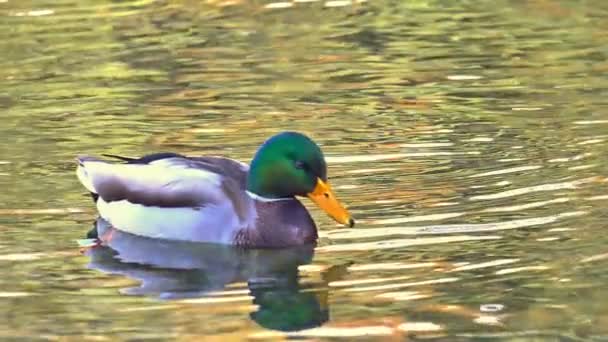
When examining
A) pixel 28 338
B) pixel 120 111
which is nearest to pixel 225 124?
pixel 120 111

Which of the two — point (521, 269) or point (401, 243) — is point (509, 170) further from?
point (521, 269)

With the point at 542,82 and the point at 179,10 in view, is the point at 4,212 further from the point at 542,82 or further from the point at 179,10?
the point at 179,10

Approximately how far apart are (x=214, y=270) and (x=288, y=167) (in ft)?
2.51

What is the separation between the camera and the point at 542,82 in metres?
13.4

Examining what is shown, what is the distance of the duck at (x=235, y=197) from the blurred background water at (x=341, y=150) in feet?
0.47

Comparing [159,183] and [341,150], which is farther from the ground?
[159,183]

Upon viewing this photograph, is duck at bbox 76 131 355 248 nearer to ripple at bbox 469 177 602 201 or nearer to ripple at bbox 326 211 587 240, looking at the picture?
ripple at bbox 326 211 587 240

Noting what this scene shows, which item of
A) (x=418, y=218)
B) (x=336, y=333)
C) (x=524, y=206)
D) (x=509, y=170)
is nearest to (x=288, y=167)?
(x=418, y=218)

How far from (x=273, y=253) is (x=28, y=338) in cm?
210

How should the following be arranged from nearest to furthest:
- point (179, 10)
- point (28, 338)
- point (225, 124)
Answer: point (28, 338)
point (225, 124)
point (179, 10)

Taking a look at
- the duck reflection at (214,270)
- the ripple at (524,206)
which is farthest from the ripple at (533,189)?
the duck reflection at (214,270)

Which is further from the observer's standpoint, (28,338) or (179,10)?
(179,10)

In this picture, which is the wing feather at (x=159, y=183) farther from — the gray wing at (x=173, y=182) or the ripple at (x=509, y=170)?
the ripple at (x=509, y=170)

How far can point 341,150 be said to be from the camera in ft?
37.3
